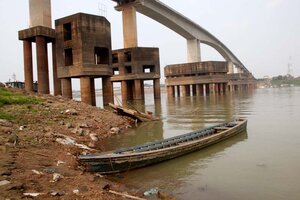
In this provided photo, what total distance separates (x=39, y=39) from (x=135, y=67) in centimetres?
1778

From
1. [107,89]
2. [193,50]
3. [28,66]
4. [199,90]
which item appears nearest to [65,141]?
[107,89]

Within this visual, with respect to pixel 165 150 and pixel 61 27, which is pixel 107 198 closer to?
pixel 165 150

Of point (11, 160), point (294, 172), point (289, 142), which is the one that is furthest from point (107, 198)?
point (289, 142)

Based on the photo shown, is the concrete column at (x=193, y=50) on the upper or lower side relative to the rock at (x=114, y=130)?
upper

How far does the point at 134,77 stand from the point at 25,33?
61.2ft

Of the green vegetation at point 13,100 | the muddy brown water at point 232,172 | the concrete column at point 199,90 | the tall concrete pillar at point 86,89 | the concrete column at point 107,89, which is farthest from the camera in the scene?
the concrete column at point 199,90

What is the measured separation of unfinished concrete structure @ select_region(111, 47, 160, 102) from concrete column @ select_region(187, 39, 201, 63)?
2189 cm

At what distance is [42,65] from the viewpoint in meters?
29.6

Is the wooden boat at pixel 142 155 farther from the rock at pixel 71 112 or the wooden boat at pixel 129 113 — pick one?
the wooden boat at pixel 129 113

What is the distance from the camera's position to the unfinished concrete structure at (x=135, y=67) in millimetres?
44656

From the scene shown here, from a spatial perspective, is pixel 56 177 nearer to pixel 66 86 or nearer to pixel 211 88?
pixel 66 86

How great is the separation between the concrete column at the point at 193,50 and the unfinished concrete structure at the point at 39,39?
40392 millimetres

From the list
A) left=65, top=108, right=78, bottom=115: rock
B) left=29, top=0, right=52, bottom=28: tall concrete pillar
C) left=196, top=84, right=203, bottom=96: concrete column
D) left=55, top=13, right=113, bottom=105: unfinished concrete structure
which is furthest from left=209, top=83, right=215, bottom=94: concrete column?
left=65, top=108, right=78, bottom=115: rock

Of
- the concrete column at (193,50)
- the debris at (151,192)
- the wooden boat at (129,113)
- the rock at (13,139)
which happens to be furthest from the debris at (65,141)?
the concrete column at (193,50)
